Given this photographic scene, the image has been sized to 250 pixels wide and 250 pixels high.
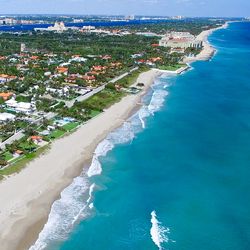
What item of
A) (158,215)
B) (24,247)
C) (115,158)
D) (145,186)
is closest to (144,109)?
(115,158)

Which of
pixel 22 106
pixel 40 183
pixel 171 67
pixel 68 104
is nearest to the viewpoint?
pixel 40 183

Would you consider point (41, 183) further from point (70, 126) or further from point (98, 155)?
point (70, 126)

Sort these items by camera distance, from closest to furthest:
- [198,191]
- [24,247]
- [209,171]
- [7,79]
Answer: [24,247]
[198,191]
[209,171]
[7,79]

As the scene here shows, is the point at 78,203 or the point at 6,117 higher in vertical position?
the point at 6,117

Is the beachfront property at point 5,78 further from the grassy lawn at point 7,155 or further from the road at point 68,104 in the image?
the grassy lawn at point 7,155

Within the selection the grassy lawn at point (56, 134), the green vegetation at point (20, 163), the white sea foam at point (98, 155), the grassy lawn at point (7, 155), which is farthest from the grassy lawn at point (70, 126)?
the grassy lawn at point (7, 155)

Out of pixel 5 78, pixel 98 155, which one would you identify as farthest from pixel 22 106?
pixel 5 78

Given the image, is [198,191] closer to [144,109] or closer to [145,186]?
[145,186]
